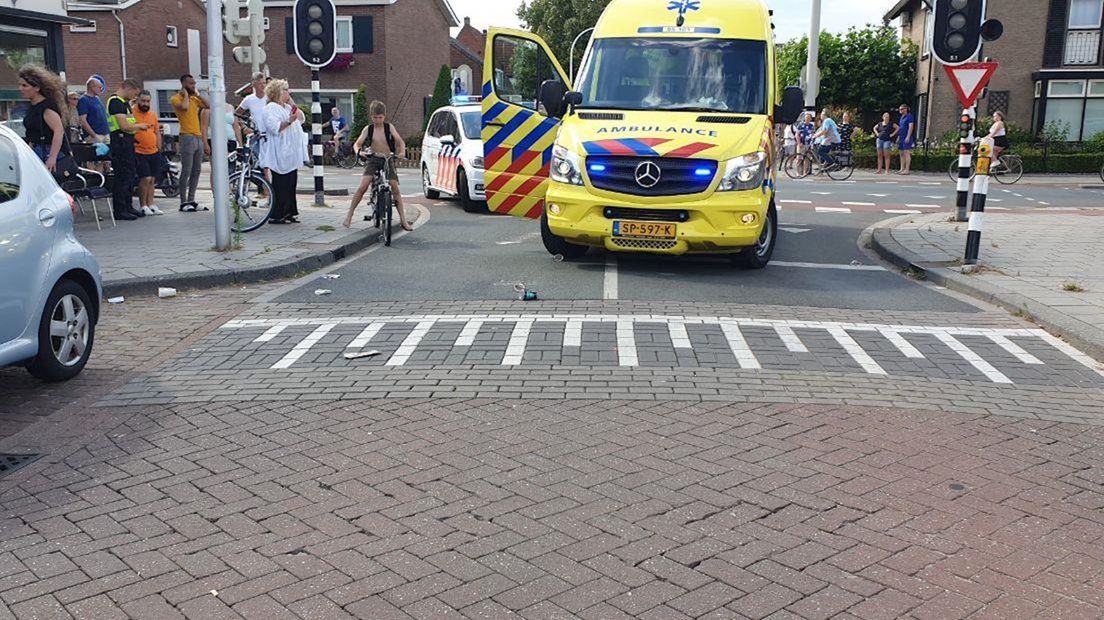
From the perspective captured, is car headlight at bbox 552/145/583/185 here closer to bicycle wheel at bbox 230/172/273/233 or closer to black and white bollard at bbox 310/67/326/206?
bicycle wheel at bbox 230/172/273/233

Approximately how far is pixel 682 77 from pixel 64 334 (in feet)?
23.3

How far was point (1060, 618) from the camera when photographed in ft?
11.7

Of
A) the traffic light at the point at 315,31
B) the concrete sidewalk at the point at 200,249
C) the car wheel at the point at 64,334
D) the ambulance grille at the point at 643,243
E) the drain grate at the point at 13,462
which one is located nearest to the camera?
the drain grate at the point at 13,462

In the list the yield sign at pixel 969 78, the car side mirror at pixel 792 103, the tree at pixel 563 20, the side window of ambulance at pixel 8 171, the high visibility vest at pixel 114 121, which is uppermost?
the tree at pixel 563 20

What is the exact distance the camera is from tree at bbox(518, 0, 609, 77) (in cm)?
6506

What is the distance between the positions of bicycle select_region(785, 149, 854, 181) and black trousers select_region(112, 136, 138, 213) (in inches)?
745

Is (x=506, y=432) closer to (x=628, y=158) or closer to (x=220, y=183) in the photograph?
(x=628, y=158)

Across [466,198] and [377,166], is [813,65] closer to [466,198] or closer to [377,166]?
[466,198]

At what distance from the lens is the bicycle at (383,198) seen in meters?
13.2

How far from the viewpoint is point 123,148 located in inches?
552

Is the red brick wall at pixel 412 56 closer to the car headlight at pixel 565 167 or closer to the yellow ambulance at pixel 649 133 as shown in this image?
the yellow ambulance at pixel 649 133

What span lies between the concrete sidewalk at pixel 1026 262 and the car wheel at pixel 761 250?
1.70m

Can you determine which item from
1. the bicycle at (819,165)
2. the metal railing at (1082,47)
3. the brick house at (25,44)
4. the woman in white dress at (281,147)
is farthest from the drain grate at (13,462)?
the metal railing at (1082,47)

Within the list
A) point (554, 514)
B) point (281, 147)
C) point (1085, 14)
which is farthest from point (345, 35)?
point (554, 514)
